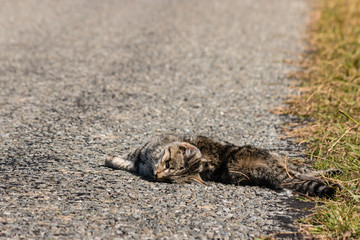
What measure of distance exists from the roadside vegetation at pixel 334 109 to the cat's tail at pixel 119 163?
6.03 feet

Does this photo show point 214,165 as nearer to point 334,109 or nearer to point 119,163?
point 119,163

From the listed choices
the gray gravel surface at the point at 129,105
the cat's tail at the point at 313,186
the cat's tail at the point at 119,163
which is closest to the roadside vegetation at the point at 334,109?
the cat's tail at the point at 313,186

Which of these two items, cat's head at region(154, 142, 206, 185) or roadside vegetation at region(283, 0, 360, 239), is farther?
cat's head at region(154, 142, 206, 185)

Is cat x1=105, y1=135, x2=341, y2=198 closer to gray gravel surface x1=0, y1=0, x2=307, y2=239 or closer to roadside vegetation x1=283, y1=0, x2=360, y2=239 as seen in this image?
gray gravel surface x1=0, y1=0, x2=307, y2=239

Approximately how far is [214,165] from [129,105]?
2449 mm

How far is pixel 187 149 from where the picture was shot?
4.85 metres

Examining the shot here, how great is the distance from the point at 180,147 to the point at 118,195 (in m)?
0.87

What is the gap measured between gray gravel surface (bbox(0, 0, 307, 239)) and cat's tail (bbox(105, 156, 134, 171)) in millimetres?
89

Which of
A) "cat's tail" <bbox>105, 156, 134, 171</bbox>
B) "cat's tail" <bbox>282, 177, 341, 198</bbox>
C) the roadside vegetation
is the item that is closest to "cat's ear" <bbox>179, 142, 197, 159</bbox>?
"cat's tail" <bbox>105, 156, 134, 171</bbox>

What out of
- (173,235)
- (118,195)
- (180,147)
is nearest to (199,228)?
(173,235)


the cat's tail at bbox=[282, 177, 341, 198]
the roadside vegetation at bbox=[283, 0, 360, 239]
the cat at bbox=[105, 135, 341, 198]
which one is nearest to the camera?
the roadside vegetation at bbox=[283, 0, 360, 239]

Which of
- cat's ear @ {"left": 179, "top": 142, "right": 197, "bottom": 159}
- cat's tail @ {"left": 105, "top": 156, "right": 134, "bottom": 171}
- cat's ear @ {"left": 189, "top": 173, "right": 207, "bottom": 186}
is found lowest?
cat's ear @ {"left": 189, "top": 173, "right": 207, "bottom": 186}

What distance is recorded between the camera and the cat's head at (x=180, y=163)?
4.74m

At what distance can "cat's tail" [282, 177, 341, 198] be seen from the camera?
4344 mm
